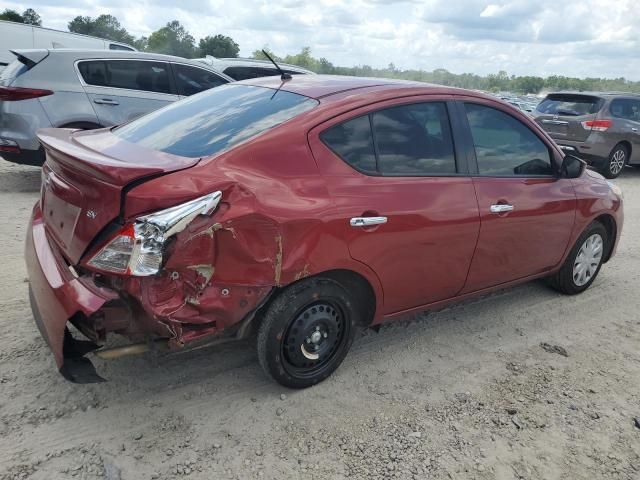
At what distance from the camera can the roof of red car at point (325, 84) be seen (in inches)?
129

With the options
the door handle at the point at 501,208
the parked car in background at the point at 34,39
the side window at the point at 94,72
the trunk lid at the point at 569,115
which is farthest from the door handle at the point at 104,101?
the trunk lid at the point at 569,115

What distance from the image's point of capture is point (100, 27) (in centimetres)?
4484

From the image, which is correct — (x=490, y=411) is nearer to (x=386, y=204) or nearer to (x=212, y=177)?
(x=386, y=204)

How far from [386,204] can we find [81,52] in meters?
5.64

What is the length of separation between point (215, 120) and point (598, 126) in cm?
951

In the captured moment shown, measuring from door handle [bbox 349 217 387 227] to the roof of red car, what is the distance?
781mm

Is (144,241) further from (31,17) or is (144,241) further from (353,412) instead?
(31,17)

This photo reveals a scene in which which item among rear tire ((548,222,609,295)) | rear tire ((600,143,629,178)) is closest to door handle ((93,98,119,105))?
rear tire ((548,222,609,295))

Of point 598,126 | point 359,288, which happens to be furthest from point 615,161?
point 359,288

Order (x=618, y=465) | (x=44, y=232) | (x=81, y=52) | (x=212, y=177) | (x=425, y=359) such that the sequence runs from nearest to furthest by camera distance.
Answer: (x=212, y=177)
(x=618, y=465)
(x=44, y=232)
(x=425, y=359)
(x=81, y=52)

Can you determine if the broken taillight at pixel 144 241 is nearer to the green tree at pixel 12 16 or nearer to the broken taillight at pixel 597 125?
the broken taillight at pixel 597 125

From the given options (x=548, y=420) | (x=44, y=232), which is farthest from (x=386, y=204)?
(x=44, y=232)

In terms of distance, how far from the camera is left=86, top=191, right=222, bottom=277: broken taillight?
2.38m

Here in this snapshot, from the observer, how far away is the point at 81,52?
6.97 meters
